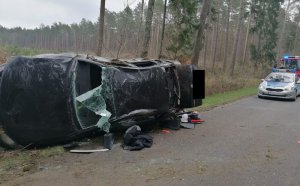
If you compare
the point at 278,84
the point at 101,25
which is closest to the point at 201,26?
the point at 278,84

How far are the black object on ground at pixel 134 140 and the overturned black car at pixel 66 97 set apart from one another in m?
0.28

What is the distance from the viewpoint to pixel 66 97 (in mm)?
5922

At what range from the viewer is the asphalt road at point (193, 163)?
16.0ft

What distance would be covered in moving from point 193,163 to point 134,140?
144cm

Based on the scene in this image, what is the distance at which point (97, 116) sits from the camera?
643cm

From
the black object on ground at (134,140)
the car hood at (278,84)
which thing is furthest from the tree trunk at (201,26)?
the black object on ground at (134,140)

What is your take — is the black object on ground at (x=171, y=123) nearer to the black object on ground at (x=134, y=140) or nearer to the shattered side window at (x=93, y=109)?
the black object on ground at (x=134, y=140)

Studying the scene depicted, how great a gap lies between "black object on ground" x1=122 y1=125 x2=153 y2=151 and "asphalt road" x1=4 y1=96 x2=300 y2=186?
16cm

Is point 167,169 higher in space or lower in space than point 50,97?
lower

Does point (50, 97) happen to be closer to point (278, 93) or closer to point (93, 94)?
point (93, 94)

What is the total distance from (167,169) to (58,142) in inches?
88.4

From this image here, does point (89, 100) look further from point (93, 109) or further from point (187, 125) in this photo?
point (187, 125)

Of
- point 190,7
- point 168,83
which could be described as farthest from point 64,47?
point 168,83

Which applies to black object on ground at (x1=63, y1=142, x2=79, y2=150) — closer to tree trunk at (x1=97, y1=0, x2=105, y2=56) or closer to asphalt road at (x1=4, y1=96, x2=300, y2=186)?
asphalt road at (x1=4, y1=96, x2=300, y2=186)
